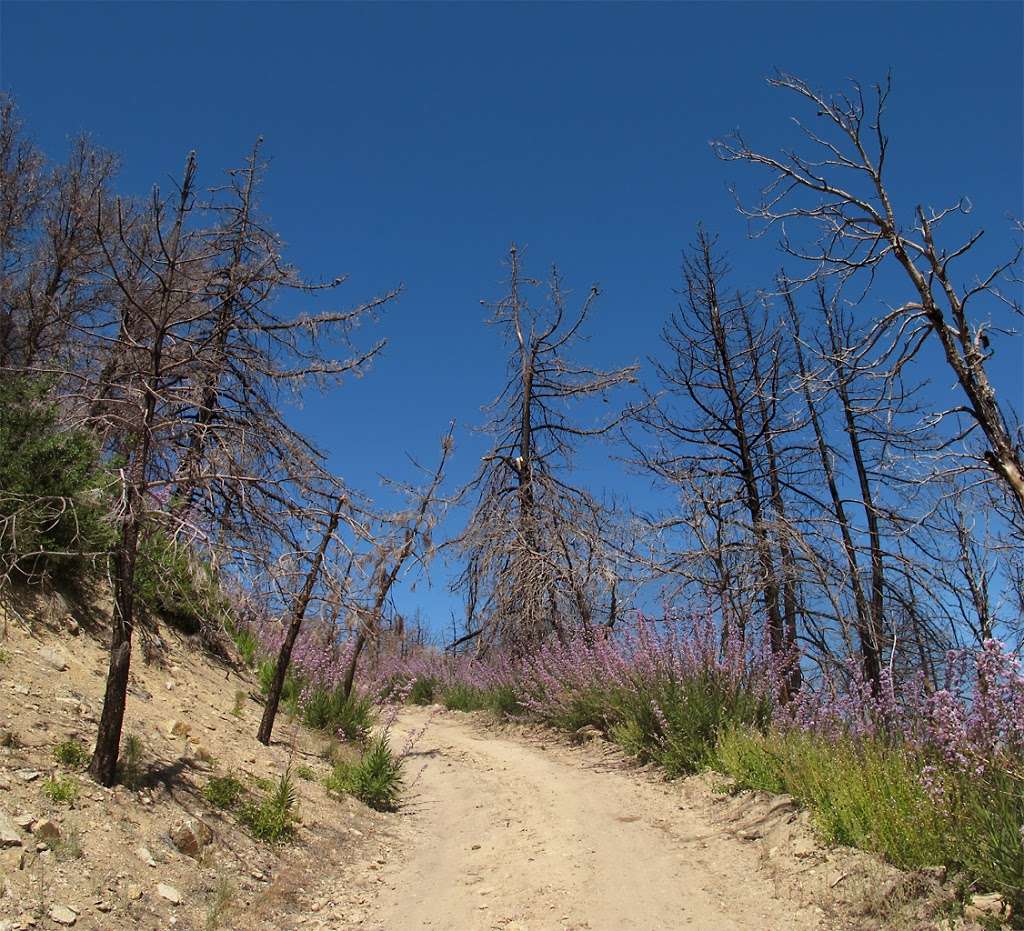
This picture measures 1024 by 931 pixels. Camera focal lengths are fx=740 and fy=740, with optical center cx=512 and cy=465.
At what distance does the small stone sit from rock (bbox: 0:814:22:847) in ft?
0.40

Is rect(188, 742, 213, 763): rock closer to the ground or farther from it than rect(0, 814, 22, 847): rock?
farther from it

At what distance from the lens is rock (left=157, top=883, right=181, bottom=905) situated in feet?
13.6

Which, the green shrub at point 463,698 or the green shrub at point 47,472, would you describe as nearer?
the green shrub at point 47,472

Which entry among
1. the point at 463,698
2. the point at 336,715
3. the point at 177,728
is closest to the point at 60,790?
the point at 177,728

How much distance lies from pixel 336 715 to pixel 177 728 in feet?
10.8

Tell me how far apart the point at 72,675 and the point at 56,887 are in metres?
3.00

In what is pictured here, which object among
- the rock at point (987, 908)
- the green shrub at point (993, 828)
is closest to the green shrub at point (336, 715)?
the green shrub at point (993, 828)

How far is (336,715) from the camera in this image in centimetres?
963

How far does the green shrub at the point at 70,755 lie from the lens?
486 centimetres

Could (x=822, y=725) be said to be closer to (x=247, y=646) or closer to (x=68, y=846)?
(x=68, y=846)

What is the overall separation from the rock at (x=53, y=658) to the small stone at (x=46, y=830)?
256cm

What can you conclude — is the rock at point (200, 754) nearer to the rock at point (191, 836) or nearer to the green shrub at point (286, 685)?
the rock at point (191, 836)

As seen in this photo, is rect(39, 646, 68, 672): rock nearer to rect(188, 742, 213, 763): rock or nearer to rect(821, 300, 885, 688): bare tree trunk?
rect(188, 742, 213, 763): rock

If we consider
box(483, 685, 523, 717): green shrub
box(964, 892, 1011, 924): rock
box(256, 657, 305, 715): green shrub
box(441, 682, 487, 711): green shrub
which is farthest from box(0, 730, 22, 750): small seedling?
box(441, 682, 487, 711): green shrub
